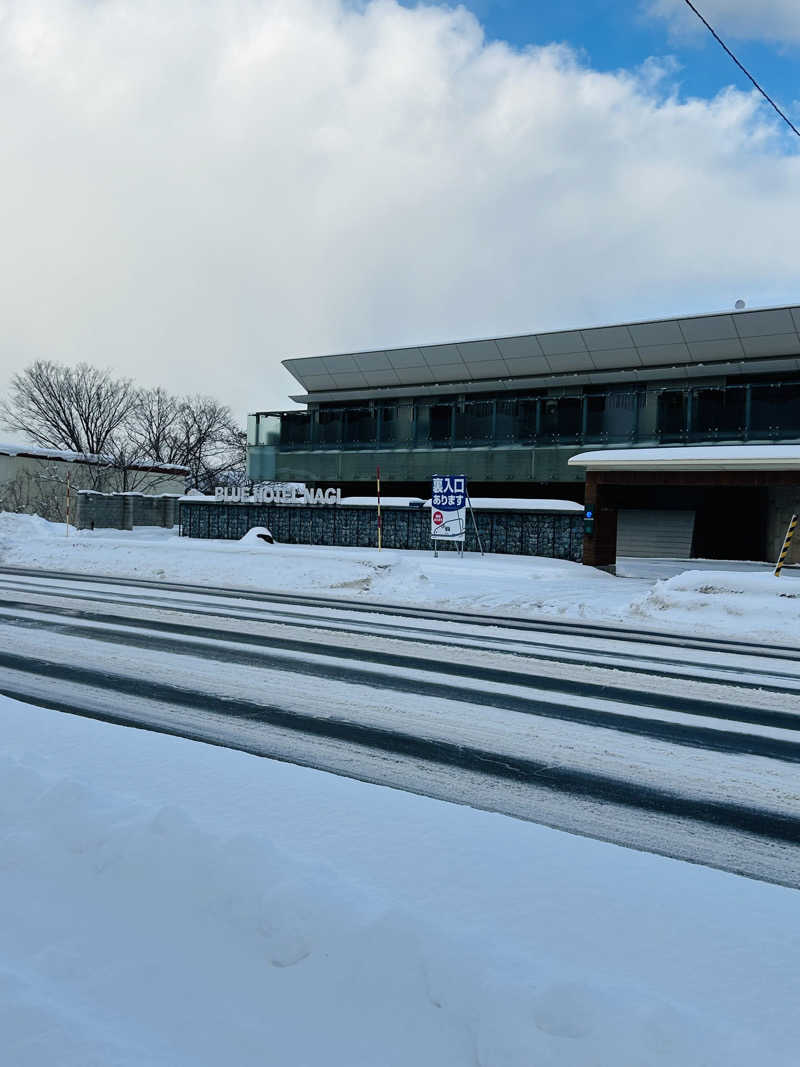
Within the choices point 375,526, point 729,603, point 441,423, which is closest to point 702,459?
point 729,603

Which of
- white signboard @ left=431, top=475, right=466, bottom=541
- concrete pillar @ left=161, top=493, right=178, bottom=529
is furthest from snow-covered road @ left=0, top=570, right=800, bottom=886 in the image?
A: concrete pillar @ left=161, top=493, right=178, bottom=529

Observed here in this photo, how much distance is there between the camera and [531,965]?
9.41ft

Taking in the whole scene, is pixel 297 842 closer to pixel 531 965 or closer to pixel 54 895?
pixel 54 895

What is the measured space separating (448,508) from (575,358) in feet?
38.4

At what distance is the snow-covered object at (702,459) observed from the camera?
1841 centimetres

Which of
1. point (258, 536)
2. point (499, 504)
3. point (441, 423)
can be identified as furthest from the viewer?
point (441, 423)

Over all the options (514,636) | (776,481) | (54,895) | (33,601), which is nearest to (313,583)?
(33,601)

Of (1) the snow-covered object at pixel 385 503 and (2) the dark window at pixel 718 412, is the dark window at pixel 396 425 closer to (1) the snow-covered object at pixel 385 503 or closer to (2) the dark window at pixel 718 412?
(1) the snow-covered object at pixel 385 503

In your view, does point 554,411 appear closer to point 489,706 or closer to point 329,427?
point 329,427

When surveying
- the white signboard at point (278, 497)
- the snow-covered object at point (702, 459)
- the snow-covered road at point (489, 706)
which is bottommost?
the snow-covered road at point (489, 706)

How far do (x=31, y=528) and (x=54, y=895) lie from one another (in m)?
26.8

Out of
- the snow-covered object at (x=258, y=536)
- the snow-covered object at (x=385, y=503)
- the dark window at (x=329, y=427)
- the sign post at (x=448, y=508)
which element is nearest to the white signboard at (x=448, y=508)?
the sign post at (x=448, y=508)

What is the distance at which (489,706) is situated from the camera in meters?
7.23

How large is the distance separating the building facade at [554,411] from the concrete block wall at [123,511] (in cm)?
473
